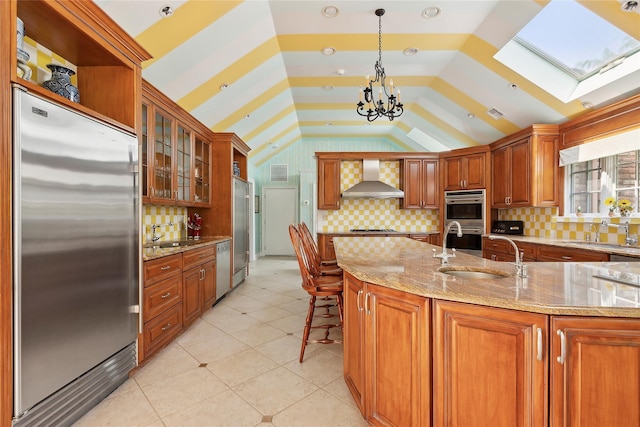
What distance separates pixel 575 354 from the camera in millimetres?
1023

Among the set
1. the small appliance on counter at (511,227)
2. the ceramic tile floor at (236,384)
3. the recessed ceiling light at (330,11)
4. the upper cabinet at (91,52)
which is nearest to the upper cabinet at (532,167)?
the small appliance on counter at (511,227)

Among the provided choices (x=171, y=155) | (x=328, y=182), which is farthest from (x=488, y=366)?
(x=328, y=182)

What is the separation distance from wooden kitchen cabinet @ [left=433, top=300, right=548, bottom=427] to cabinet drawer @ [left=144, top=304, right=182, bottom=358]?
2124 mm

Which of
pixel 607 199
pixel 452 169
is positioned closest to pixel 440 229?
pixel 452 169

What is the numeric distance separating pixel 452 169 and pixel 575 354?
4900mm

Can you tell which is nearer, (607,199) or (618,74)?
(618,74)

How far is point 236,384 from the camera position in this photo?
204cm

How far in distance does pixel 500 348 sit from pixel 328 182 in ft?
15.4

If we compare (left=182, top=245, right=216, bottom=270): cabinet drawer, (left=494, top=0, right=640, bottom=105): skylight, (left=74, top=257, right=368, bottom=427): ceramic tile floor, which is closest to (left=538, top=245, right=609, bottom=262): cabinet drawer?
(left=494, top=0, right=640, bottom=105): skylight

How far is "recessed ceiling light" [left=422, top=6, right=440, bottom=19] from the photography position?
2.87 metres

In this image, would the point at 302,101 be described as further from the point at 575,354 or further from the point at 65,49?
the point at 575,354

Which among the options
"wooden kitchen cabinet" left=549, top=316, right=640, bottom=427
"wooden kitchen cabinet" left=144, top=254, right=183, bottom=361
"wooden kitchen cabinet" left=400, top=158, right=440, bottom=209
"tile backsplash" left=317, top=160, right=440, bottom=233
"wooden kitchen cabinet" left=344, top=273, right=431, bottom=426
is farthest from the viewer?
"tile backsplash" left=317, top=160, right=440, bottom=233

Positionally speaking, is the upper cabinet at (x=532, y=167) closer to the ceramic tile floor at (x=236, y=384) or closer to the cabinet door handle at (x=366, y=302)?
the ceramic tile floor at (x=236, y=384)

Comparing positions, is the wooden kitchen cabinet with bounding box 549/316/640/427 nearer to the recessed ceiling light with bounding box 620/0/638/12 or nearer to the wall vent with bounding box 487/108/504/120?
the recessed ceiling light with bounding box 620/0/638/12
